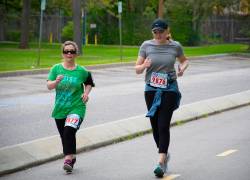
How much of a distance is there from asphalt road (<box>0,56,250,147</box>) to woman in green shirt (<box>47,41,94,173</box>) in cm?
239

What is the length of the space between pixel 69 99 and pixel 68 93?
0.07 metres


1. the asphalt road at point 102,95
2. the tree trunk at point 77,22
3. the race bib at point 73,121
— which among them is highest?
the tree trunk at point 77,22

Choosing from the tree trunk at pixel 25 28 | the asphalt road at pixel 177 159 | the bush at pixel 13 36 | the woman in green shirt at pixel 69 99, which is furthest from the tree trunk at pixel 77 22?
the woman in green shirt at pixel 69 99

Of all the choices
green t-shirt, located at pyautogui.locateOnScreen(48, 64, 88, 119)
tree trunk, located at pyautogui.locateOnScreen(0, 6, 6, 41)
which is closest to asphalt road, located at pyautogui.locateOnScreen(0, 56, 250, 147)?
green t-shirt, located at pyautogui.locateOnScreen(48, 64, 88, 119)

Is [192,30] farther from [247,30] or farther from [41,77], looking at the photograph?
[41,77]

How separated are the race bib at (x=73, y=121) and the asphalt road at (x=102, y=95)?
2495 mm

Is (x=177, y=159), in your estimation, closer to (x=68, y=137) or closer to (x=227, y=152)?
(x=227, y=152)

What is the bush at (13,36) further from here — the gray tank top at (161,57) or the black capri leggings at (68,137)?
the gray tank top at (161,57)

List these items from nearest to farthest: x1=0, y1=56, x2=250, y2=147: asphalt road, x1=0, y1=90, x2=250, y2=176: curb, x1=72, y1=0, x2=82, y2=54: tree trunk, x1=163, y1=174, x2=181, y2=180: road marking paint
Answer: x1=163, y1=174, x2=181, y2=180: road marking paint < x1=0, y1=90, x2=250, y2=176: curb < x1=0, y1=56, x2=250, y2=147: asphalt road < x1=72, y1=0, x2=82, y2=54: tree trunk

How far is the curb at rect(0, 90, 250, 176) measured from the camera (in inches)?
373

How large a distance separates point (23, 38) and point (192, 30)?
15.3 m

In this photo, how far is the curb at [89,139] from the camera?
9469 mm

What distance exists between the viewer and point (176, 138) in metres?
12.0

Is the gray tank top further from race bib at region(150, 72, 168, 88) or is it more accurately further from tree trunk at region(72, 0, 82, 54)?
tree trunk at region(72, 0, 82, 54)
